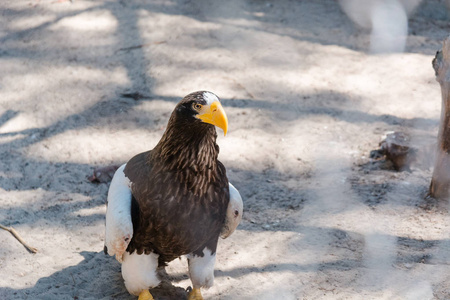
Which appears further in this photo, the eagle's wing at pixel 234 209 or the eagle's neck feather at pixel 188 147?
the eagle's wing at pixel 234 209

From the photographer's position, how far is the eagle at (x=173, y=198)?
9.33ft

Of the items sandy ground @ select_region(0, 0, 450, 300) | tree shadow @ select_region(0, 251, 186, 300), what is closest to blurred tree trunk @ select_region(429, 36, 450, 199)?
sandy ground @ select_region(0, 0, 450, 300)

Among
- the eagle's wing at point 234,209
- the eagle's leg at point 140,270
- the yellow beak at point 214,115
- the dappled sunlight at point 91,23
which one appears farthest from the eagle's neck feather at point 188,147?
the dappled sunlight at point 91,23

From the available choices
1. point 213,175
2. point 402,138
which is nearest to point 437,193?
point 402,138

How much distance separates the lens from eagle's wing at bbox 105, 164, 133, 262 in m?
2.84

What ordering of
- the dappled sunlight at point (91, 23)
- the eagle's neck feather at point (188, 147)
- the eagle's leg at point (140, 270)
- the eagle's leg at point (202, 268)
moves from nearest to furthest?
1. the eagle's neck feather at point (188, 147)
2. the eagle's leg at point (140, 270)
3. the eagle's leg at point (202, 268)
4. the dappled sunlight at point (91, 23)

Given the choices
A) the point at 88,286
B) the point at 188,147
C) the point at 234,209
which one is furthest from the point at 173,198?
the point at 88,286

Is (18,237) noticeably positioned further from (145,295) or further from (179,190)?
(179,190)

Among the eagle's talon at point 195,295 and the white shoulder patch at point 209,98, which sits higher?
the white shoulder patch at point 209,98

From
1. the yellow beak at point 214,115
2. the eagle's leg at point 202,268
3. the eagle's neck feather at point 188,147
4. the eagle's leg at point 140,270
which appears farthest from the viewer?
the eagle's leg at point 202,268

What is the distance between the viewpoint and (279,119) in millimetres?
5160

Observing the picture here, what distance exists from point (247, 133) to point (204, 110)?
2.29m

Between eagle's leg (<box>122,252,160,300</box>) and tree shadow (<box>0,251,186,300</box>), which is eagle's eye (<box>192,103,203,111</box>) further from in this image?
tree shadow (<box>0,251,186,300</box>)

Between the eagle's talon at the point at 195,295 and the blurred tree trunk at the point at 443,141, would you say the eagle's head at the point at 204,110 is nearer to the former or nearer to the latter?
the eagle's talon at the point at 195,295
